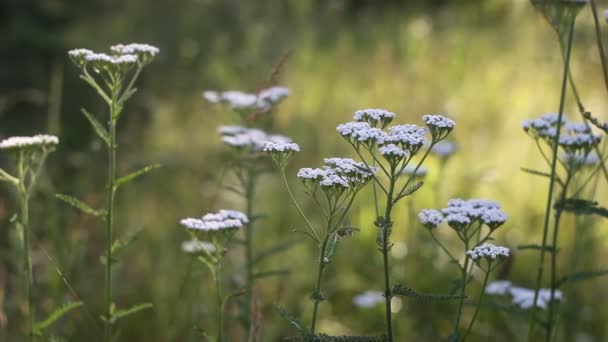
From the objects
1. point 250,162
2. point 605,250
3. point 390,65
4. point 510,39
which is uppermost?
point 510,39

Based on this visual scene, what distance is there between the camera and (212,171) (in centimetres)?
539

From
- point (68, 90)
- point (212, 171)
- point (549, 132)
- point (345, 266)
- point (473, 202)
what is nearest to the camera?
point (473, 202)

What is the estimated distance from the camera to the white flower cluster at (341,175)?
1823 mm

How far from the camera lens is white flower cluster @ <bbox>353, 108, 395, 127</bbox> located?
1.90 meters

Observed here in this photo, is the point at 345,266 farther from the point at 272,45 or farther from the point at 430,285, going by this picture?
the point at 272,45

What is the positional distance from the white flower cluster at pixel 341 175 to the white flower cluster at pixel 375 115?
0.12m

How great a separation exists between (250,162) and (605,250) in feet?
9.76

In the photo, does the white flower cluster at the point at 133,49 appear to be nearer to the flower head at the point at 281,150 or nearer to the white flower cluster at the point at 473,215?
the flower head at the point at 281,150

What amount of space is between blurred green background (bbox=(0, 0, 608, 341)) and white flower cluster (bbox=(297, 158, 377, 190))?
28.6 inches

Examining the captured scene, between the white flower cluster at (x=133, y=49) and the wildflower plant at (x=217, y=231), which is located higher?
the white flower cluster at (x=133, y=49)

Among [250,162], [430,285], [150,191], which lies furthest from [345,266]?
[250,162]

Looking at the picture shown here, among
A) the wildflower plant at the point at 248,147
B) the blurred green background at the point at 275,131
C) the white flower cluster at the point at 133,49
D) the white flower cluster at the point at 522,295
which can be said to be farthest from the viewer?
the blurred green background at the point at 275,131

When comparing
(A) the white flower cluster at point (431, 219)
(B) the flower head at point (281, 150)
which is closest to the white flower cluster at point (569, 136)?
(A) the white flower cluster at point (431, 219)

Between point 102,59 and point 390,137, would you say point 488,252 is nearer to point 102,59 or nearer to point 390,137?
point 390,137
